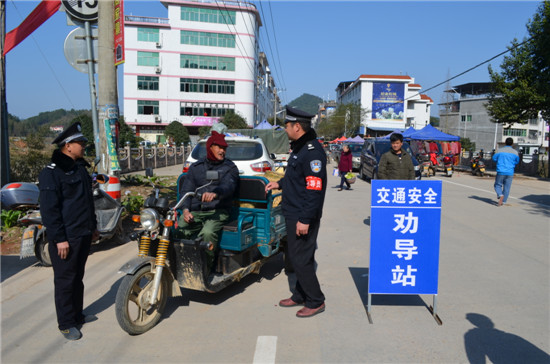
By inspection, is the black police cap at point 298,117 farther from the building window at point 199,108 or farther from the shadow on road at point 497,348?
the building window at point 199,108

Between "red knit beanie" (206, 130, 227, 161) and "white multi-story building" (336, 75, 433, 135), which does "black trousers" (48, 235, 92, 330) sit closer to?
"red knit beanie" (206, 130, 227, 161)

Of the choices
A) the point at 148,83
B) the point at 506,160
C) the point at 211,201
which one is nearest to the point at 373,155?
the point at 506,160

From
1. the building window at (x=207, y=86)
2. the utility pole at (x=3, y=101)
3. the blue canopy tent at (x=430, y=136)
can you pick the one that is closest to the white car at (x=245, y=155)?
the utility pole at (x=3, y=101)

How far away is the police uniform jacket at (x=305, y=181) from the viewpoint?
390 centimetres

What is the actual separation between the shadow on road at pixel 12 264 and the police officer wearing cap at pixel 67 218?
2146mm

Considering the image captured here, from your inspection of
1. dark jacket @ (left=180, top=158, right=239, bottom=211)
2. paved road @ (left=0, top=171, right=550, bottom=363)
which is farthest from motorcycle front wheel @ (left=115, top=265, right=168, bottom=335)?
dark jacket @ (left=180, top=158, right=239, bottom=211)

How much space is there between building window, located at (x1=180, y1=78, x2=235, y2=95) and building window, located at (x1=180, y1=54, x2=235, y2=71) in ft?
6.07

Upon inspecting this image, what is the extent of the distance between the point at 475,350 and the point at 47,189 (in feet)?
13.0

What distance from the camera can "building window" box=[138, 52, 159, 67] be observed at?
185 ft

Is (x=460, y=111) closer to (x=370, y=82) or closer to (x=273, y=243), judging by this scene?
(x=370, y=82)

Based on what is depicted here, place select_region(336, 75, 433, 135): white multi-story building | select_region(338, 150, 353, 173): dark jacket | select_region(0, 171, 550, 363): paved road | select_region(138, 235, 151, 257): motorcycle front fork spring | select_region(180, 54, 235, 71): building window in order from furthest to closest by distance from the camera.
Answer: select_region(336, 75, 433, 135): white multi-story building → select_region(180, 54, 235, 71): building window → select_region(338, 150, 353, 173): dark jacket → select_region(138, 235, 151, 257): motorcycle front fork spring → select_region(0, 171, 550, 363): paved road

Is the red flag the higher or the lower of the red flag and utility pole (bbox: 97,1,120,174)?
the higher

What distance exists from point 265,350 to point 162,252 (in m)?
1.29

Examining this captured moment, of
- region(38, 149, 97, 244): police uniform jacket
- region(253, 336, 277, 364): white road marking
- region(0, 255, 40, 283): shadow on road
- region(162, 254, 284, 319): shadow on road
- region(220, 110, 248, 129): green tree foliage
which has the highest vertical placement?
region(220, 110, 248, 129): green tree foliage
